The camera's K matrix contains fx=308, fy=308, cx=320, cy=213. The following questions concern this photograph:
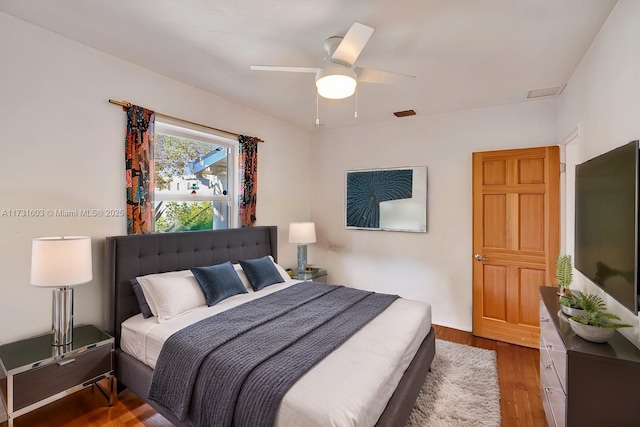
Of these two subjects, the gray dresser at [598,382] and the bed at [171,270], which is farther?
the bed at [171,270]

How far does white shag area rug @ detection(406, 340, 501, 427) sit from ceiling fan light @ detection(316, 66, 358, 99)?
2.38 metres

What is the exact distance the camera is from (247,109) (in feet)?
12.7

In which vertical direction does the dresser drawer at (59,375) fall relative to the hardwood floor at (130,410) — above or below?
above

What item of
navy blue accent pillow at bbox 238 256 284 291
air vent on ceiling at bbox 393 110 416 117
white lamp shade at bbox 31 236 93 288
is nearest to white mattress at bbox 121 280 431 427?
navy blue accent pillow at bbox 238 256 284 291

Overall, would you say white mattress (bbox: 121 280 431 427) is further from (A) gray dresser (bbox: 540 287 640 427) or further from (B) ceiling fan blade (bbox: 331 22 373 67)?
(B) ceiling fan blade (bbox: 331 22 373 67)

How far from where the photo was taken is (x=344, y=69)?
2055 millimetres

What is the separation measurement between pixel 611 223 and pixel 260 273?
2.79 metres

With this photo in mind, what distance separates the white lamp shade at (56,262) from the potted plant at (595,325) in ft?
9.91

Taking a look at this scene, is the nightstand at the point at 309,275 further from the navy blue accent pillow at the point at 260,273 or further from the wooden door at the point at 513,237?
the wooden door at the point at 513,237

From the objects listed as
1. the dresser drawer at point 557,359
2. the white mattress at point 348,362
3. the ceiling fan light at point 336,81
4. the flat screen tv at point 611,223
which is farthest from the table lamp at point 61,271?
the flat screen tv at point 611,223

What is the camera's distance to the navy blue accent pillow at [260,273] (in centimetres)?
321

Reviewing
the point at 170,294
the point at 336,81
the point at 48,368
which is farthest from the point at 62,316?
the point at 336,81

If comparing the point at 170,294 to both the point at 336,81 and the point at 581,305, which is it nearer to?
the point at 336,81

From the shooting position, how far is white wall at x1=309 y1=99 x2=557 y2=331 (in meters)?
3.62
